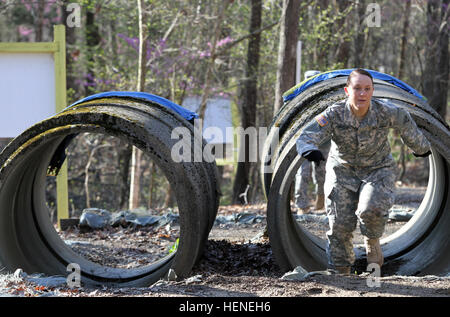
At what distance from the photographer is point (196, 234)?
5.76m

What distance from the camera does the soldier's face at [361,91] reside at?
5.34 meters

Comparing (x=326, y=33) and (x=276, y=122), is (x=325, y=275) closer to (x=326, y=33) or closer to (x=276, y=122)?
(x=276, y=122)

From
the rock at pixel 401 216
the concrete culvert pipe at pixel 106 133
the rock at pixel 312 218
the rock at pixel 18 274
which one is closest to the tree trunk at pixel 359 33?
the rock at pixel 401 216

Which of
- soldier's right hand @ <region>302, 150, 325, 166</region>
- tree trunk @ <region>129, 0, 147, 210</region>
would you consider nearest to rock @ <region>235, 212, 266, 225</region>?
tree trunk @ <region>129, 0, 147, 210</region>

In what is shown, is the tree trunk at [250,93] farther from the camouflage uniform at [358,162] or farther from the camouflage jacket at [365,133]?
the camouflage jacket at [365,133]

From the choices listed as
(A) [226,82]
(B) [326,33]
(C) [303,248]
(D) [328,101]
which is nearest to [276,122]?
(D) [328,101]

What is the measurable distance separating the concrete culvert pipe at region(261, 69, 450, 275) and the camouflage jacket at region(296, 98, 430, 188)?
401 millimetres

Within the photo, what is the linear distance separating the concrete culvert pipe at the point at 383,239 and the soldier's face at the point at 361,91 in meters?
0.67

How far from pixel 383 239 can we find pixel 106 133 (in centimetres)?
371

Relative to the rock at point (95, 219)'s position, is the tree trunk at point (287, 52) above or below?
above

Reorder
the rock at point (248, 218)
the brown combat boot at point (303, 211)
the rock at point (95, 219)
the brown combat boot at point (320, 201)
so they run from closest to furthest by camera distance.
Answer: the rock at point (95, 219) < the rock at point (248, 218) < the brown combat boot at point (303, 211) < the brown combat boot at point (320, 201)

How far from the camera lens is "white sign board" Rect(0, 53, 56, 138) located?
8.62 meters

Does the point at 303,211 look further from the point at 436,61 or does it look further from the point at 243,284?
the point at 436,61

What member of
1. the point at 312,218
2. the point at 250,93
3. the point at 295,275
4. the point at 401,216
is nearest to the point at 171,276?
the point at 295,275
